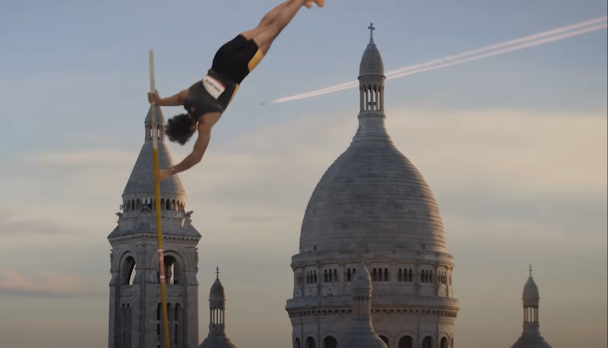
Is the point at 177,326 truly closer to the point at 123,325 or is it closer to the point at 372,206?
the point at 123,325

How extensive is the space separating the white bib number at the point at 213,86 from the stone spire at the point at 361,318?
10159 cm

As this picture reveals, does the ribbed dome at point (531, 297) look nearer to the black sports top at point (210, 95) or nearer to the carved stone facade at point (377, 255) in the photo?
the carved stone facade at point (377, 255)

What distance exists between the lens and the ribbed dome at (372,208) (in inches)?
5541

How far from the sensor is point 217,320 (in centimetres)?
13812

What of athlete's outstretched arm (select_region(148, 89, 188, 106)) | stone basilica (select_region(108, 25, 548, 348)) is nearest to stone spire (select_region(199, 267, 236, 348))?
stone basilica (select_region(108, 25, 548, 348))

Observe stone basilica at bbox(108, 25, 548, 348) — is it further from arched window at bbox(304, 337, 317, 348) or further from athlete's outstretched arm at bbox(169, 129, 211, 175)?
athlete's outstretched arm at bbox(169, 129, 211, 175)

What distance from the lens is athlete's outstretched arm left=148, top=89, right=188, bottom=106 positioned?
814 inches

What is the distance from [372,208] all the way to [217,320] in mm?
17851

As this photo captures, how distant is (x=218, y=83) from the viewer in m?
20.5

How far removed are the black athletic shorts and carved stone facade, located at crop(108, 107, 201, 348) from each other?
105 metres

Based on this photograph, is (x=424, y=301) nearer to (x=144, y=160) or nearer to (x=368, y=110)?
(x=368, y=110)

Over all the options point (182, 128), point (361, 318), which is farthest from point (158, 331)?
point (182, 128)

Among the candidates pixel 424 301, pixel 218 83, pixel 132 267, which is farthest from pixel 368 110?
pixel 218 83

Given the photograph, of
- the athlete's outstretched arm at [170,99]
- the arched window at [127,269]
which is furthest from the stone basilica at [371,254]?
the athlete's outstretched arm at [170,99]
